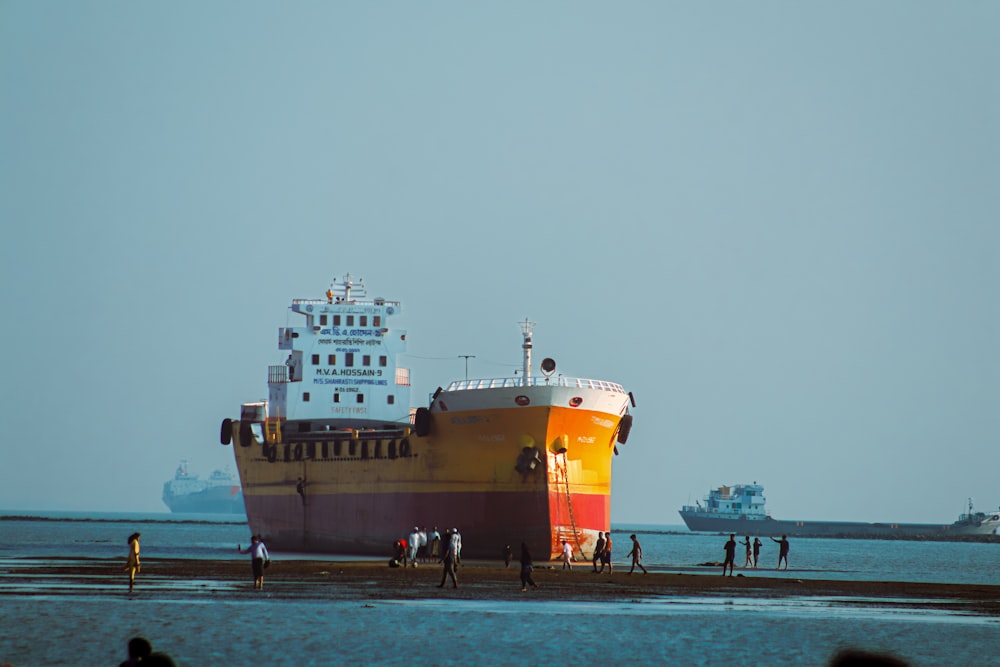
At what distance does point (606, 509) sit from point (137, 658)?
4000cm

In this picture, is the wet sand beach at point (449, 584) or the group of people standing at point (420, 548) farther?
the group of people standing at point (420, 548)

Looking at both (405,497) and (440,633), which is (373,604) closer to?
(440,633)

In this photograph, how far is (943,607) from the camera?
101 feet

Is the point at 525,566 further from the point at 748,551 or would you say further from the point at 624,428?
the point at 624,428

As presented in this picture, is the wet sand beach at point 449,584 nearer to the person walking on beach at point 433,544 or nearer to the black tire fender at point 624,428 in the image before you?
the person walking on beach at point 433,544

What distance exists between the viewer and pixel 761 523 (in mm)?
149500

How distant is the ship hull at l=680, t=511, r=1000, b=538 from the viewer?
15062 centimetres

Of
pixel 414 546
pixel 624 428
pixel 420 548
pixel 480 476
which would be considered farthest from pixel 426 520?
pixel 624 428

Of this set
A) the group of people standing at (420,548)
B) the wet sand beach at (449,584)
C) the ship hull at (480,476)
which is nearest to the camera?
the wet sand beach at (449,584)

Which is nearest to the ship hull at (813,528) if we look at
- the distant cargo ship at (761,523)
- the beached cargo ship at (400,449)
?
the distant cargo ship at (761,523)

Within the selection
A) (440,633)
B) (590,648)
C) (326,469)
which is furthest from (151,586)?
(326,469)

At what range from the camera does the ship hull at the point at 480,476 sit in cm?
4450

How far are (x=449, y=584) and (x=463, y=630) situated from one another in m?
9.79

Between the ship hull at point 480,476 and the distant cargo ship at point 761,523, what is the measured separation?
10208 cm
